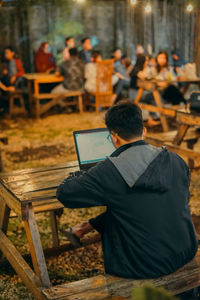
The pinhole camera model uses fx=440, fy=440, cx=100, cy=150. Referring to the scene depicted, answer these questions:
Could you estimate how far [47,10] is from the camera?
460 inches

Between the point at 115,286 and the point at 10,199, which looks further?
the point at 10,199

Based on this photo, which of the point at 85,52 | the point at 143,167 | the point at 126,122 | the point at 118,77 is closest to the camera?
the point at 143,167

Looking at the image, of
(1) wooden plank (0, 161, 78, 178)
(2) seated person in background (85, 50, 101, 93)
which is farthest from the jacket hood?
(2) seated person in background (85, 50, 101, 93)

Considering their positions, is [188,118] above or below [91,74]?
below

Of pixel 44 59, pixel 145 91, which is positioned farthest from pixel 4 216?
pixel 44 59

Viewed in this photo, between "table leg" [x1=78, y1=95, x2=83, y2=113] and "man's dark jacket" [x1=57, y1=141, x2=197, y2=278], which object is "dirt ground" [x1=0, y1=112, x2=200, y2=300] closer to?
"table leg" [x1=78, y1=95, x2=83, y2=113]

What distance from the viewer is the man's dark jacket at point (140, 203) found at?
84.4 inches

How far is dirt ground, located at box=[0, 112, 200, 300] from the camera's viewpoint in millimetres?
3422

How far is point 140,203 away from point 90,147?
1.18 m

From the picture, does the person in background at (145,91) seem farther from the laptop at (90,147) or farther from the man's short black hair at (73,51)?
the laptop at (90,147)

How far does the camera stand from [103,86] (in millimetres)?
9797

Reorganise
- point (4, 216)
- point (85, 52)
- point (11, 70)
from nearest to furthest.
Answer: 1. point (4, 216)
2. point (11, 70)
3. point (85, 52)

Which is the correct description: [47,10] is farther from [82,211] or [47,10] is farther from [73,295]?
[73,295]

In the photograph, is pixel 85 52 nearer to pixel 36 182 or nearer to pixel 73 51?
pixel 73 51
